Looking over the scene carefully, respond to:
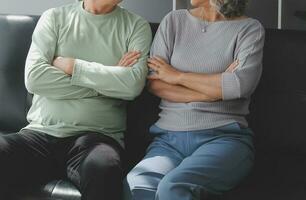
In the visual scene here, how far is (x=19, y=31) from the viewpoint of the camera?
2422 mm

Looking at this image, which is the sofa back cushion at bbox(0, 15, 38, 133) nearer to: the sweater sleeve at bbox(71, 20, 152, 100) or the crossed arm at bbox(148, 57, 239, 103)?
the sweater sleeve at bbox(71, 20, 152, 100)

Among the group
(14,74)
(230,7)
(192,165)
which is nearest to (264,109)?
(230,7)

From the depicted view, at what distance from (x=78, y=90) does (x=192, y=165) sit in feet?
2.00

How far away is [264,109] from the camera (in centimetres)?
217

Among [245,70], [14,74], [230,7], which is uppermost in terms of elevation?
[230,7]

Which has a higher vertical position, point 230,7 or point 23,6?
point 230,7

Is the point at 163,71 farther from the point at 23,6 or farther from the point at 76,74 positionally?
the point at 23,6

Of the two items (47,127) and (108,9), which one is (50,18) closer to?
(108,9)

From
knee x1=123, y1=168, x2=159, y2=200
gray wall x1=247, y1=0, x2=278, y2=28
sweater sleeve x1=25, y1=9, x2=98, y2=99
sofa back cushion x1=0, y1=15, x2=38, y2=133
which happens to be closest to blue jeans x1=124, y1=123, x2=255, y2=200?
knee x1=123, y1=168, x2=159, y2=200

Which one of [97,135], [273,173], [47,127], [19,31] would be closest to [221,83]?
[273,173]

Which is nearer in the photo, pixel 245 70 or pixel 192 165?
pixel 192 165

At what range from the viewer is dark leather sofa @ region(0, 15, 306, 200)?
1876 mm

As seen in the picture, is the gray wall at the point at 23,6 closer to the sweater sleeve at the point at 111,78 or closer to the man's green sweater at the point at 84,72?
the man's green sweater at the point at 84,72

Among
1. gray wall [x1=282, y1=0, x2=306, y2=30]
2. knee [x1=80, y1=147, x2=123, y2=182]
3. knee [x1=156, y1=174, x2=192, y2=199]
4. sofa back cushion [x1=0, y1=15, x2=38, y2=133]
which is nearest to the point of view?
knee [x1=156, y1=174, x2=192, y2=199]
